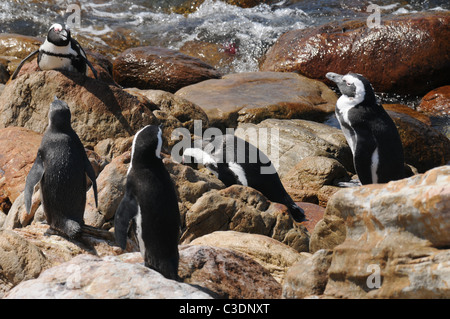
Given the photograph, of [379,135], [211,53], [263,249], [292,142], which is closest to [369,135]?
[379,135]

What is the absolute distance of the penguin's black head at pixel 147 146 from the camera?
4.05 meters

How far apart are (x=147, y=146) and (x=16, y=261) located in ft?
3.78

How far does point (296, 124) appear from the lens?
9156 millimetres

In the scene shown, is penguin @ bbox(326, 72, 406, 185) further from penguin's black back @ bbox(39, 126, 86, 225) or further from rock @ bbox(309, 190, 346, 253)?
penguin's black back @ bbox(39, 126, 86, 225)

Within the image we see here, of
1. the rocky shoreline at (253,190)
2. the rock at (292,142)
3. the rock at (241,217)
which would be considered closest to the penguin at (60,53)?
the rocky shoreline at (253,190)

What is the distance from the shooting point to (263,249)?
475 cm

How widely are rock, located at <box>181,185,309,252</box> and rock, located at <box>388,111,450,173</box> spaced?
3940 millimetres

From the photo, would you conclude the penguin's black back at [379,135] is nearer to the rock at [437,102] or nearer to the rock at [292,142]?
the rock at [292,142]

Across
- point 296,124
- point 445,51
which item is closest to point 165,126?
point 296,124

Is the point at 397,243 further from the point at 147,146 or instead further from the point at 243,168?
the point at 243,168

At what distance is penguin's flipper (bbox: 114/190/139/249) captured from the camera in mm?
4066
